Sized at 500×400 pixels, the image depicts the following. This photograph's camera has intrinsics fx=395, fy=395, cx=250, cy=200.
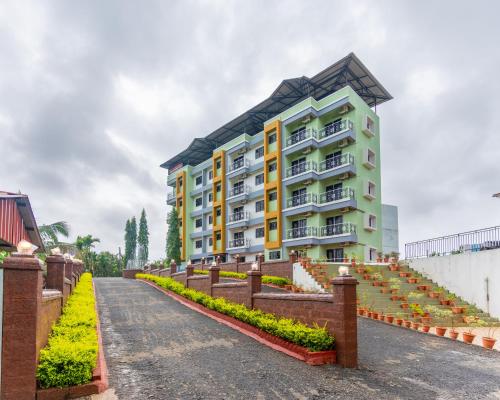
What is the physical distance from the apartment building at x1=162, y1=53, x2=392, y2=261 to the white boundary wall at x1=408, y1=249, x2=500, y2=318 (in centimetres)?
847

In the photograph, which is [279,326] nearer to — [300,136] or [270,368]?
[270,368]

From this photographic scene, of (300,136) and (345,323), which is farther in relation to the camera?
(300,136)

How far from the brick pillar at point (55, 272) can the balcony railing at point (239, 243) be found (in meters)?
25.3

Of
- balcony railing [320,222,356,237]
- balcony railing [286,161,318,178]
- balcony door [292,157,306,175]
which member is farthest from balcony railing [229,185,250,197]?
balcony railing [320,222,356,237]

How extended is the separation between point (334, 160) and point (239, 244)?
12.2 m

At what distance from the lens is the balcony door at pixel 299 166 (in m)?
30.8

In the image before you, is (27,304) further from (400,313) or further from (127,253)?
(127,253)

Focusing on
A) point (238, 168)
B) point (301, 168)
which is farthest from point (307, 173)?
point (238, 168)

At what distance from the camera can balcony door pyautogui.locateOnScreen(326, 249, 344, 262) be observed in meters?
28.5

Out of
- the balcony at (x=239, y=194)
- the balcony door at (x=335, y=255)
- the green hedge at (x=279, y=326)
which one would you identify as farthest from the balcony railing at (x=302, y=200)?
the green hedge at (x=279, y=326)

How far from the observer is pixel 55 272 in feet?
34.3

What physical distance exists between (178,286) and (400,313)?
35.9ft

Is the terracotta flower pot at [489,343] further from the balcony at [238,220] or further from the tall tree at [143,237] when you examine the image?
the tall tree at [143,237]

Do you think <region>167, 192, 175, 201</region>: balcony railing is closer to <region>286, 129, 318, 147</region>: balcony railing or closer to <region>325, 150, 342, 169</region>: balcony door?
<region>286, 129, 318, 147</region>: balcony railing
